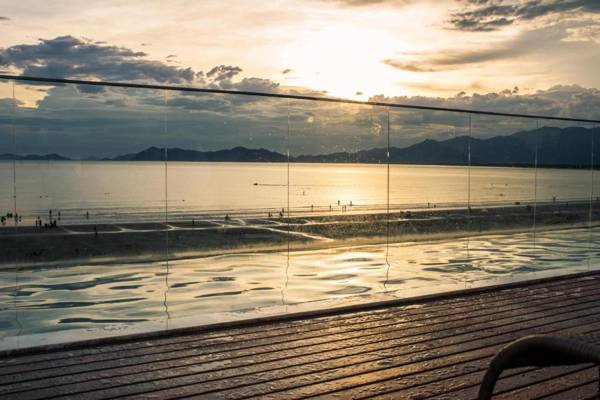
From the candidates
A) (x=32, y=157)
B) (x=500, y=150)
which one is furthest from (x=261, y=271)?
(x=500, y=150)

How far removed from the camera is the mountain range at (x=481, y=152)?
512 cm

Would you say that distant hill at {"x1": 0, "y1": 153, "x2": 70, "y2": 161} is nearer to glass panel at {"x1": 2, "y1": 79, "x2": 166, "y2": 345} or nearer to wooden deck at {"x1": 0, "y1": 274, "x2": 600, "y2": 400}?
glass panel at {"x1": 2, "y1": 79, "x2": 166, "y2": 345}

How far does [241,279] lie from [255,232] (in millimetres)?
5958

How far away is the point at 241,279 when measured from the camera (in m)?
4.71

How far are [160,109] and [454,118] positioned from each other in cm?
235

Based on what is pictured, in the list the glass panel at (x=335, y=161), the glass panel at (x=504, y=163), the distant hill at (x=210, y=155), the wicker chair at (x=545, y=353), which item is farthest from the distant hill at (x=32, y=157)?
the wicker chair at (x=545, y=353)

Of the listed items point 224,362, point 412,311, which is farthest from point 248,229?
point 224,362

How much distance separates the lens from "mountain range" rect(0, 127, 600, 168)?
16.8 feet

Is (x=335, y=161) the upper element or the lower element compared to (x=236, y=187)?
upper

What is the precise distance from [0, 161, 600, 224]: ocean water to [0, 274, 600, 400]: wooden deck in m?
2.07

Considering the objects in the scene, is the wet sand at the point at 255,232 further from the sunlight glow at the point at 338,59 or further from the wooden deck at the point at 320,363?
the wooden deck at the point at 320,363

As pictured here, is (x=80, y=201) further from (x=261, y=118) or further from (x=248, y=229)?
(x=261, y=118)

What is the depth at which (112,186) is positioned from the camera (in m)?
18.2

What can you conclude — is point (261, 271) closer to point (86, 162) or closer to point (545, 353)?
point (86, 162)
